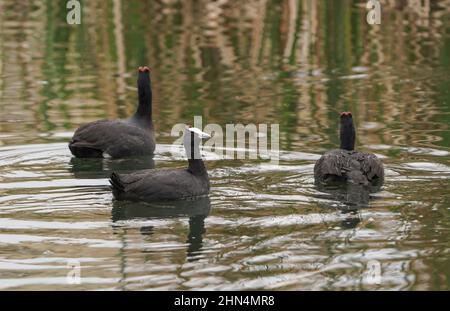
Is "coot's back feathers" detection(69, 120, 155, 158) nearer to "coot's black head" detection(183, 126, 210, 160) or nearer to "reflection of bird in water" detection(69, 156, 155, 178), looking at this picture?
"reflection of bird in water" detection(69, 156, 155, 178)

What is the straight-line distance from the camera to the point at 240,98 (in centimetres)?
1557

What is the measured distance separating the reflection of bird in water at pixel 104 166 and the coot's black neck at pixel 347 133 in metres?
2.10

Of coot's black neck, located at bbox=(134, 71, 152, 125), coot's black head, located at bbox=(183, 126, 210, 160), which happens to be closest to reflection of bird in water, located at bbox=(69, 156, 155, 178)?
coot's black neck, located at bbox=(134, 71, 152, 125)

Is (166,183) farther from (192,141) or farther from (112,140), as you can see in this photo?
(112,140)

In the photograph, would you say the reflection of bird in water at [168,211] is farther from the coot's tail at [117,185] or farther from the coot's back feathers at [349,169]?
the coot's back feathers at [349,169]

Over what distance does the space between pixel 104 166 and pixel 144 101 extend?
123 centimetres

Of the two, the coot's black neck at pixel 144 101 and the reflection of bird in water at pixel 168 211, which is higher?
the coot's black neck at pixel 144 101

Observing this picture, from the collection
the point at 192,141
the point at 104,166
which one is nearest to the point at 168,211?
the point at 192,141

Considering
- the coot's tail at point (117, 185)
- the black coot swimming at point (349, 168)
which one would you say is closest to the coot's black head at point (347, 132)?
the black coot swimming at point (349, 168)

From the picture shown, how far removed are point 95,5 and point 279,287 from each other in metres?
16.0

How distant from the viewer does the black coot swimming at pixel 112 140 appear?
12.6 m

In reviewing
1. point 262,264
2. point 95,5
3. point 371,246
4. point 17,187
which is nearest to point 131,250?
point 262,264

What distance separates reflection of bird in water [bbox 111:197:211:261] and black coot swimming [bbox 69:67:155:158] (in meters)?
2.08

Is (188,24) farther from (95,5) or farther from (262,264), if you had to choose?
(262,264)
